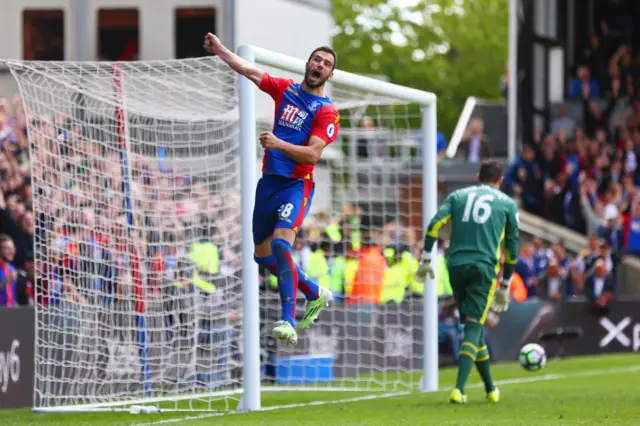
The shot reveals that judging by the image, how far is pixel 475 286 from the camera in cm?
1290

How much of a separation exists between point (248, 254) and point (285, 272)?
77.6 inches

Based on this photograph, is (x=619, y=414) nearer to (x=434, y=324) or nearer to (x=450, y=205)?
(x=450, y=205)

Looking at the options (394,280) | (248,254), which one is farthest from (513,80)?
(248,254)

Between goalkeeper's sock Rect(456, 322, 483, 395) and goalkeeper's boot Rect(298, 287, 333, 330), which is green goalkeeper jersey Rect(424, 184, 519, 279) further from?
goalkeeper's boot Rect(298, 287, 333, 330)

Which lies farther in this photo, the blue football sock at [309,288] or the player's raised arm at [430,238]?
the player's raised arm at [430,238]

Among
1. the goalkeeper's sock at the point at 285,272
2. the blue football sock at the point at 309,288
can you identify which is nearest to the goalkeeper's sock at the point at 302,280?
the blue football sock at the point at 309,288

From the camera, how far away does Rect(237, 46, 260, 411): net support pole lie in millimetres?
12617

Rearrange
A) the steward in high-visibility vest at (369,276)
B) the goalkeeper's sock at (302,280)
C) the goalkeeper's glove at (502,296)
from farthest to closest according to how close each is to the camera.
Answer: the steward in high-visibility vest at (369,276)
the goalkeeper's glove at (502,296)
the goalkeeper's sock at (302,280)

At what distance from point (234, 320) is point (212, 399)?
0.88 m

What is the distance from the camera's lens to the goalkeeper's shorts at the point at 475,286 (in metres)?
12.9

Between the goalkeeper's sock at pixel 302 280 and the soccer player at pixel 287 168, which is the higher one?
the soccer player at pixel 287 168

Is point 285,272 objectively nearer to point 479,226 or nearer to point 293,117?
point 293,117

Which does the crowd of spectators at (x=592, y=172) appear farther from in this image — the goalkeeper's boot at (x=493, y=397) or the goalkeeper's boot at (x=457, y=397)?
the goalkeeper's boot at (x=457, y=397)

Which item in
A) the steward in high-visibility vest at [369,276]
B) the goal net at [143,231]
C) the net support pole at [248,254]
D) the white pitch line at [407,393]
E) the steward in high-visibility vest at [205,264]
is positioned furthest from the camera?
the steward in high-visibility vest at [369,276]
